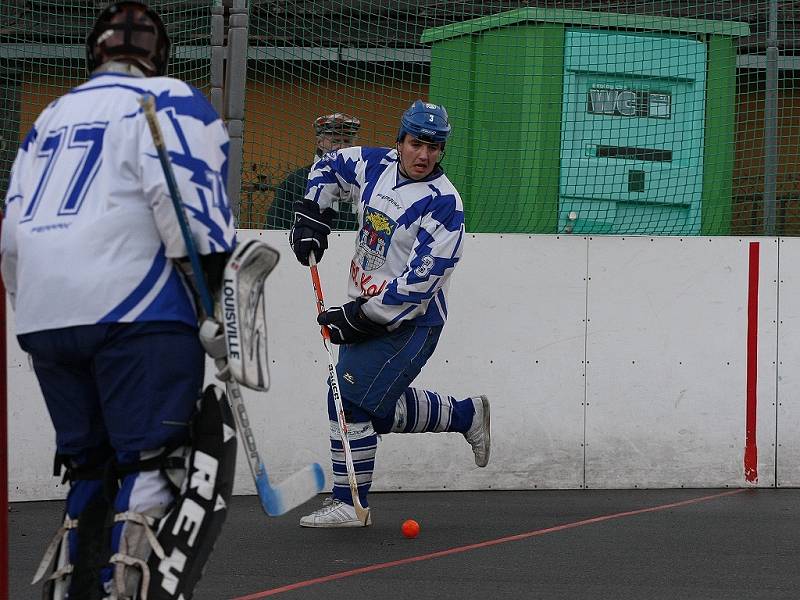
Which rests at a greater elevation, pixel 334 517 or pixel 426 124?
pixel 426 124

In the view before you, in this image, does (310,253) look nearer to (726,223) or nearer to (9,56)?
(9,56)

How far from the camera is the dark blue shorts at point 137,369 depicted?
3.32 m

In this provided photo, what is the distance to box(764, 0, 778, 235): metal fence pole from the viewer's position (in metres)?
7.35

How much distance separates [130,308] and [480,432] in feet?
11.5

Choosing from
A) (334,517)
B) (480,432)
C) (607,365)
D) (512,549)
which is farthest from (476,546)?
(607,365)

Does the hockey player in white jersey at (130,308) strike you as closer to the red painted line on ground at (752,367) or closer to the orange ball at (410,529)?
the orange ball at (410,529)

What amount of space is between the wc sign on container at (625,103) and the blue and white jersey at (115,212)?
435cm

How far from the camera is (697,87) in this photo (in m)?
7.49

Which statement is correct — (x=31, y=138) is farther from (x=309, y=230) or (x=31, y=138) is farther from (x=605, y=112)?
(x=605, y=112)

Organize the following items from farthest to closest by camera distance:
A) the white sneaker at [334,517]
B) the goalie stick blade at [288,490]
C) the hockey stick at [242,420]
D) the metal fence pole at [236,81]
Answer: the metal fence pole at [236,81] → the white sneaker at [334,517] → the goalie stick blade at [288,490] → the hockey stick at [242,420]

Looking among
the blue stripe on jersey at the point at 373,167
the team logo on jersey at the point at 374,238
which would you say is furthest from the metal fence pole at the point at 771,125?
the team logo on jersey at the point at 374,238

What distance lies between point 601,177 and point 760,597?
10.6ft

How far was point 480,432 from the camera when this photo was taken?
6.61m

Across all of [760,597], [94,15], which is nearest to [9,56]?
[94,15]
